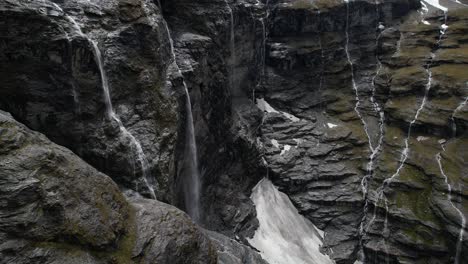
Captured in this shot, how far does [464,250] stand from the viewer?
3284 cm

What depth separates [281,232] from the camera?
37.2 m

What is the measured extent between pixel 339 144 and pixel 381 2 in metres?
27.5

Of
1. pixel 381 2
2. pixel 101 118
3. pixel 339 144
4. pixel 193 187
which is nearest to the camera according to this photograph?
pixel 101 118

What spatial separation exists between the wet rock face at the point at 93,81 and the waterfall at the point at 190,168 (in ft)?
11.1

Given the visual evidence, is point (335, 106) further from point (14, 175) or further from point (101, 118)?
point (14, 175)

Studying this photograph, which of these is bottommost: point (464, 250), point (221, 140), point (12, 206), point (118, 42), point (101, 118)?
point (464, 250)

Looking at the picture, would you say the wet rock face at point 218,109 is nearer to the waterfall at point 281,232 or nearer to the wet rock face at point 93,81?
the waterfall at point 281,232

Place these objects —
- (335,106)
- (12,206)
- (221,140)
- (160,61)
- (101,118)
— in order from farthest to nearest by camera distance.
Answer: (335,106), (221,140), (160,61), (101,118), (12,206)

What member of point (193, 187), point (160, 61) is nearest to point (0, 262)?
point (160, 61)

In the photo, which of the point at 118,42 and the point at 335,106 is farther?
the point at 335,106

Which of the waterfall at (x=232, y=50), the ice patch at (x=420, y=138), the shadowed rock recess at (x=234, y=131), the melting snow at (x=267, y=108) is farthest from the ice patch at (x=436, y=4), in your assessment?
the waterfall at (x=232, y=50)

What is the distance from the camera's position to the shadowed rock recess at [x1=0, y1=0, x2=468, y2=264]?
13.8 m

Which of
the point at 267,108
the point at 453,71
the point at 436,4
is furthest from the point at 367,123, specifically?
the point at 436,4

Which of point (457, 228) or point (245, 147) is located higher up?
point (245, 147)
